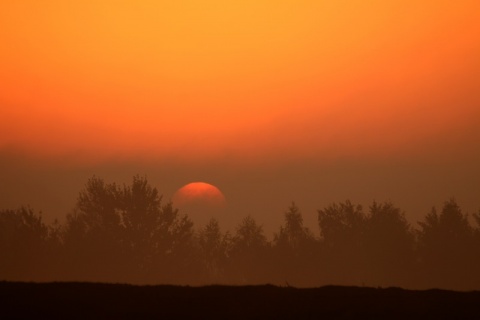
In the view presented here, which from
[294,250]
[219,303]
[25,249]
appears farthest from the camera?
[294,250]

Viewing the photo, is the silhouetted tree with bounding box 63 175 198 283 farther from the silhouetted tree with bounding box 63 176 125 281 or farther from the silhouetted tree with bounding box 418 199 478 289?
the silhouetted tree with bounding box 418 199 478 289

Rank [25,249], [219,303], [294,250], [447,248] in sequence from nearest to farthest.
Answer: [219,303] → [25,249] → [447,248] → [294,250]

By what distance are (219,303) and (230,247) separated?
73034 millimetres

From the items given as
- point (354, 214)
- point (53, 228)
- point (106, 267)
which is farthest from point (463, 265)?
point (53, 228)

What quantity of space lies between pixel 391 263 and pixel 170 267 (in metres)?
28.2

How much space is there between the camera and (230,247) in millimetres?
92625

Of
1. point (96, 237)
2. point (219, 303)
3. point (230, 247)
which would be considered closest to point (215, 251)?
point (230, 247)

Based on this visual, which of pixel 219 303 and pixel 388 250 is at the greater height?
pixel 388 250

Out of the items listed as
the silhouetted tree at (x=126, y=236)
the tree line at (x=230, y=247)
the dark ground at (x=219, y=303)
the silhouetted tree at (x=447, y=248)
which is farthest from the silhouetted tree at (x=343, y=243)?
the dark ground at (x=219, y=303)

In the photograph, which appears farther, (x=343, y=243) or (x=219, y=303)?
(x=343, y=243)

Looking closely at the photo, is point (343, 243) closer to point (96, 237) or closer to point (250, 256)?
point (250, 256)

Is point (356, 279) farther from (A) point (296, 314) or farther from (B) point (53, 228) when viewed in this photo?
(A) point (296, 314)

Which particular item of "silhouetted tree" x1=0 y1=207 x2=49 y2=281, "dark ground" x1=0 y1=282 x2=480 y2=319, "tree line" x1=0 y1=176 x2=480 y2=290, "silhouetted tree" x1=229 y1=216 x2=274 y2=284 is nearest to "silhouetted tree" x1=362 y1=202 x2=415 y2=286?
"tree line" x1=0 y1=176 x2=480 y2=290

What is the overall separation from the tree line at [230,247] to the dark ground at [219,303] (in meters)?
54.1
